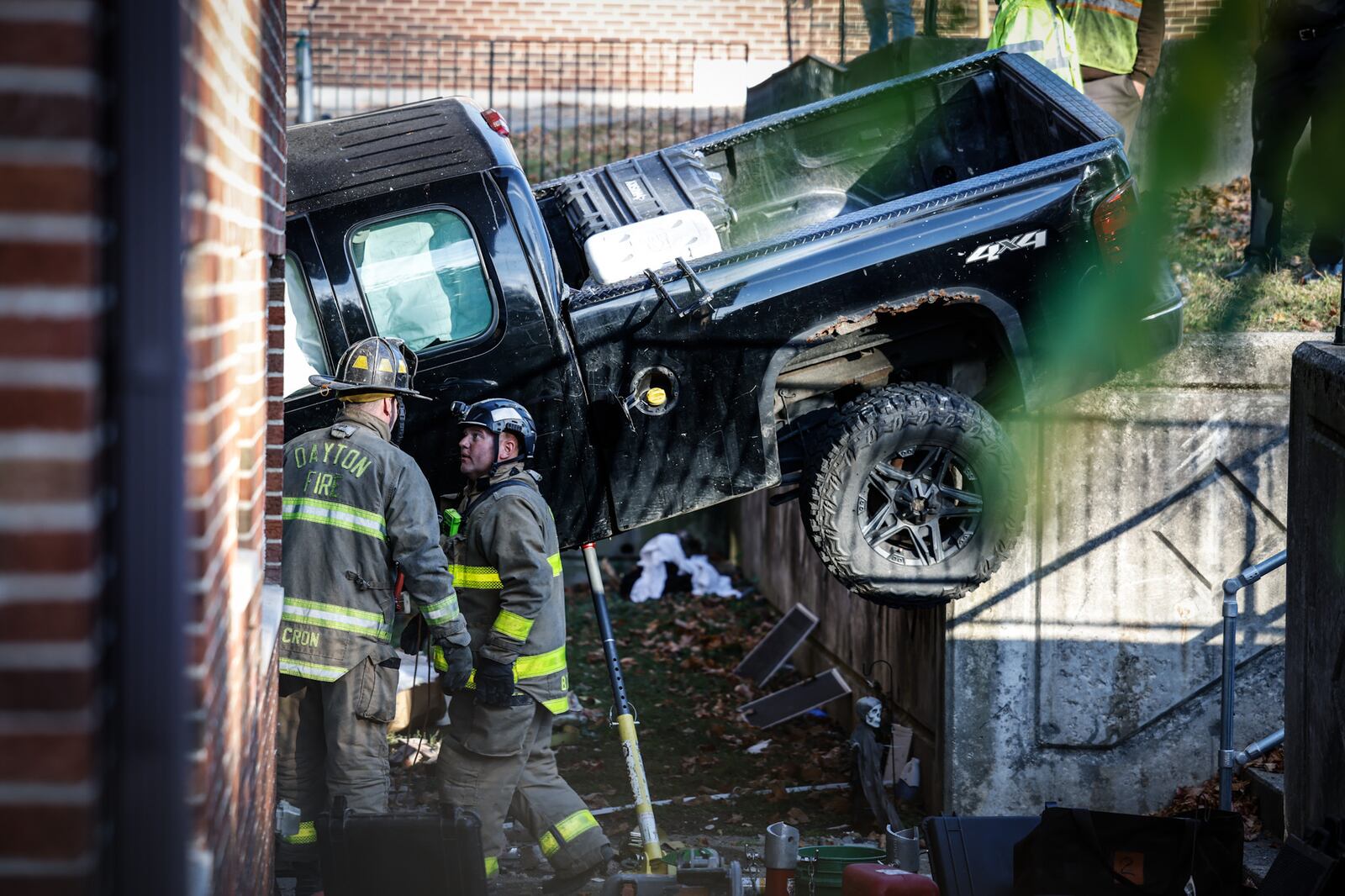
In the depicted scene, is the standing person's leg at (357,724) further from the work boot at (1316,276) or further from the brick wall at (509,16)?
the brick wall at (509,16)

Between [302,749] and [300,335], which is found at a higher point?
[300,335]

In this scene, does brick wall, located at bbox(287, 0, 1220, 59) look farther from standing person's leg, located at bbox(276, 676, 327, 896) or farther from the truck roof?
standing person's leg, located at bbox(276, 676, 327, 896)

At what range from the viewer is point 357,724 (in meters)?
5.64

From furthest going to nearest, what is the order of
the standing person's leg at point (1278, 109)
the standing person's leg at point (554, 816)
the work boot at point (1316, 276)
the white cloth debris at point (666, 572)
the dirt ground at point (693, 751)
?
the white cloth debris at point (666, 572) < the work boot at point (1316, 276) < the dirt ground at point (693, 751) < the standing person's leg at point (554, 816) < the standing person's leg at point (1278, 109)

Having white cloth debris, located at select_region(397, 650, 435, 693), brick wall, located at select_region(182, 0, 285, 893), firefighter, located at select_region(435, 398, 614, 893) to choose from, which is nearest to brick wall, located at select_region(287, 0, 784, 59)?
white cloth debris, located at select_region(397, 650, 435, 693)

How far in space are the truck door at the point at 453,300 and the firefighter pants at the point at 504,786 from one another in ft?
3.90

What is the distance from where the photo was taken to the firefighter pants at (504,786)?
19.4 feet

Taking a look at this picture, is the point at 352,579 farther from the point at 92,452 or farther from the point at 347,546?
the point at 92,452

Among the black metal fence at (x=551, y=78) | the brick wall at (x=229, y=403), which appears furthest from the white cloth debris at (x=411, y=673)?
the black metal fence at (x=551, y=78)

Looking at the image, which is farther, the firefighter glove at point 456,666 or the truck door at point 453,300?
the truck door at point 453,300

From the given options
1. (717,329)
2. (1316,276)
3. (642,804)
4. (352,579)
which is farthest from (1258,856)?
(352,579)

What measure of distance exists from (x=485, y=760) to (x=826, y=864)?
1.55 metres

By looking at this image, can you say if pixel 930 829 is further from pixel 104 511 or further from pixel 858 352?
pixel 104 511

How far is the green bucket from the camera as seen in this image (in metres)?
5.46
